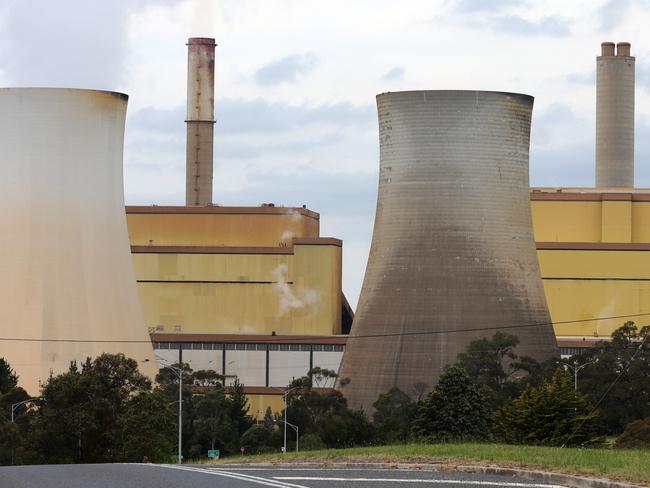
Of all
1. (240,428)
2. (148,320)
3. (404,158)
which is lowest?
(240,428)

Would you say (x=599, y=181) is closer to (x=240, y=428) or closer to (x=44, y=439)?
(x=240, y=428)

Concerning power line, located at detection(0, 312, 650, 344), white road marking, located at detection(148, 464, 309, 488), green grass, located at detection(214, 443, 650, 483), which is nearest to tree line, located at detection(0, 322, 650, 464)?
power line, located at detection(0, 312, 650, 344)

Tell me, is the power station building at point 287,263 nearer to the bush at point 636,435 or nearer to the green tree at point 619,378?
the green tree at point 619,378

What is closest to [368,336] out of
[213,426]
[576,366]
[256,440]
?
[256,440]

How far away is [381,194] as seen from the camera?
55.0m

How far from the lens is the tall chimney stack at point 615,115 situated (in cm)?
7162

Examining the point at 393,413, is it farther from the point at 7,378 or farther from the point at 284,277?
the point at 284,277

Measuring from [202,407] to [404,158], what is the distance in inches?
430

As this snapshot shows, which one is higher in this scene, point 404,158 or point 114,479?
point 404,158

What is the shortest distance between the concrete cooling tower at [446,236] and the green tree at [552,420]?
27.0m

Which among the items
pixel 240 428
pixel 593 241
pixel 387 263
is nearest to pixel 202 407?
pixel 240 428

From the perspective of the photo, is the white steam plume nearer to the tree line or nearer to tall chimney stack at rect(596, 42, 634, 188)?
the tree line

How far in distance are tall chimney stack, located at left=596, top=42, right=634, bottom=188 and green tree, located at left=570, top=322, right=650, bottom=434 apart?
1692 cm

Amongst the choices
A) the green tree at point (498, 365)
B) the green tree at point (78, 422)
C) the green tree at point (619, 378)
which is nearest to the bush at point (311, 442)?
the green tree at point (498, 365)
